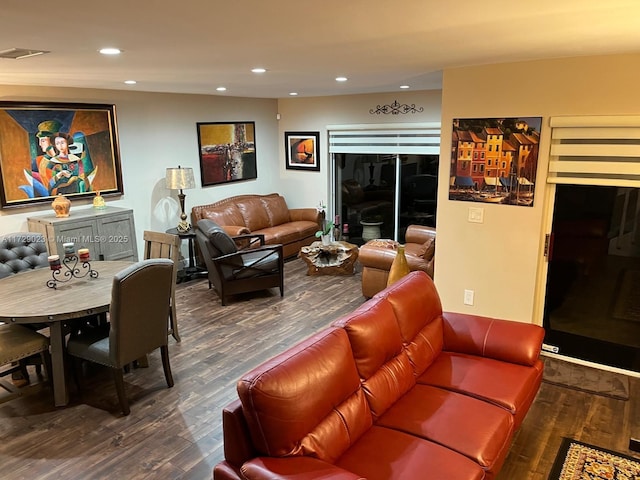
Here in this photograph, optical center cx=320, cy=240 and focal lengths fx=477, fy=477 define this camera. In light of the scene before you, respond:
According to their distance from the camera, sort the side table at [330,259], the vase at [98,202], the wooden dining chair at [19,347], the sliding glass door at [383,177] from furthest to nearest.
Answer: the sliding glass door at [383,177]
the side table at [330,259]
the vase at [98,202]
the wooden dining chair at [19,347]

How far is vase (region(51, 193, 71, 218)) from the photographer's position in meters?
4.93

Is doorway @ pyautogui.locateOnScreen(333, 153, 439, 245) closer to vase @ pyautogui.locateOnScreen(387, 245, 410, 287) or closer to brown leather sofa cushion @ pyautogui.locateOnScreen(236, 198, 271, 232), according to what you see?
brown leather sofa cushion @ pyautogui.locateOnScreen(236, 198, 271, 232)

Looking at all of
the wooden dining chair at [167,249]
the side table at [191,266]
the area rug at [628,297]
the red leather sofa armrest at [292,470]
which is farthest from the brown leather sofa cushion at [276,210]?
the red leather sofa armrest at [292,470]

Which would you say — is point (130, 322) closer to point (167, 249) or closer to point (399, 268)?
point (167, 249)

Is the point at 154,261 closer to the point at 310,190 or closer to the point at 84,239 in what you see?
the point at 84,239

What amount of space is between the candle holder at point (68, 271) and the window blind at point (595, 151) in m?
3.80

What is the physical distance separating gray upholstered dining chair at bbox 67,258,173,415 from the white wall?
91.8 inches

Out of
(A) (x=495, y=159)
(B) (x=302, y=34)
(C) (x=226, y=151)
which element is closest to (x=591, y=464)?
(A) (x=495, y=159)

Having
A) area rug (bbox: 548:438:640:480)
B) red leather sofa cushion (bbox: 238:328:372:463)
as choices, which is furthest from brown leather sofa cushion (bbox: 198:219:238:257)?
area rug (bbox: 548:438:640:480)

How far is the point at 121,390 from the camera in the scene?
3287 mm

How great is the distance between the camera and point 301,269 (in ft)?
22.3

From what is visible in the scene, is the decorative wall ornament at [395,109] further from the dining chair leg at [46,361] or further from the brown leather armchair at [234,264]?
the dining chair leg at [46,361]

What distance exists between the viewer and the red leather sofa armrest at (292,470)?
6.02 ft

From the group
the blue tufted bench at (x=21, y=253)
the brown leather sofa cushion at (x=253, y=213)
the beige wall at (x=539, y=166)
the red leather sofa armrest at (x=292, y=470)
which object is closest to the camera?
the red leather sofa armrest at (x=292, y=470)
